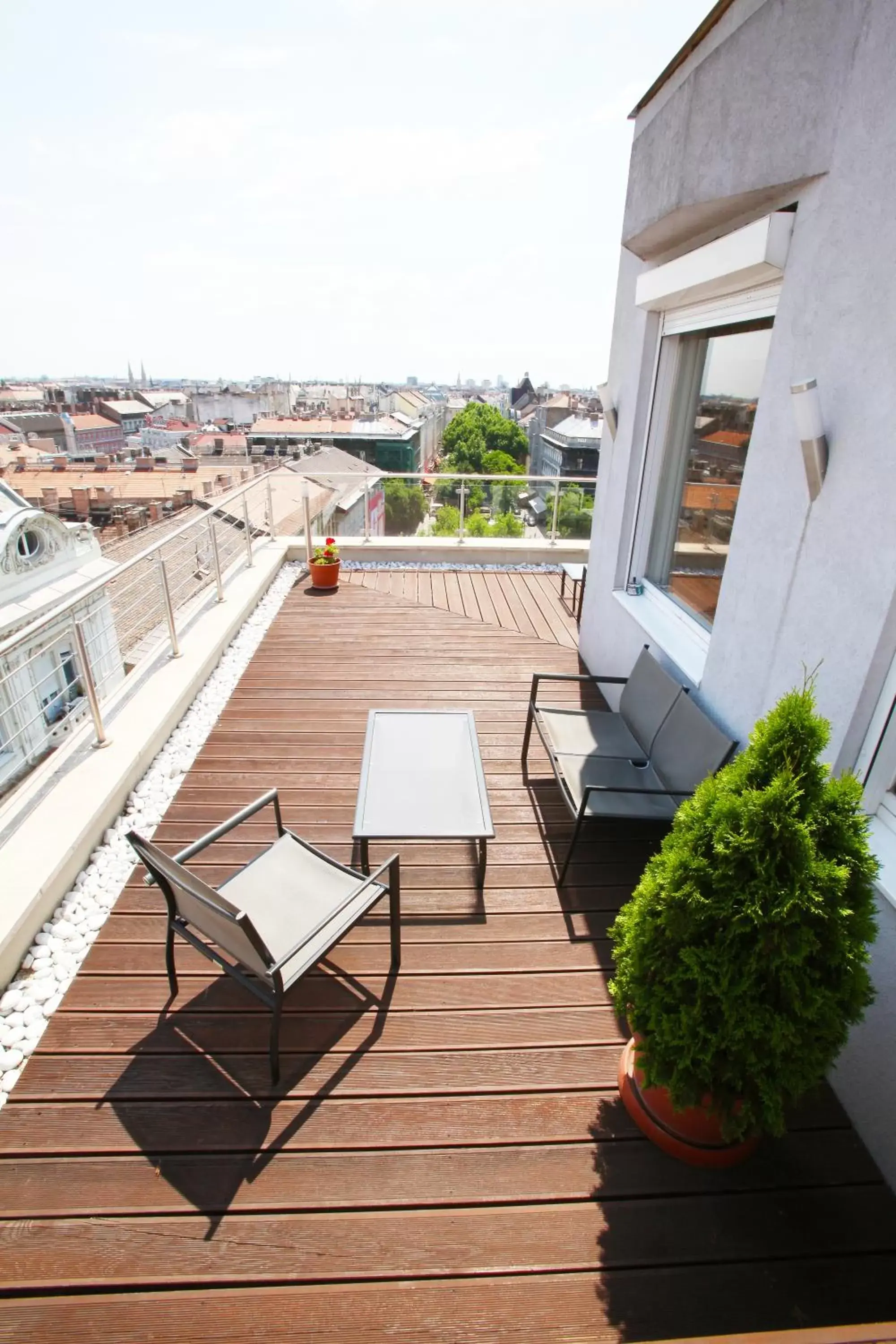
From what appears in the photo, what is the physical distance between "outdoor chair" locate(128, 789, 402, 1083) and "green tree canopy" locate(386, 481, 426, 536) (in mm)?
6654

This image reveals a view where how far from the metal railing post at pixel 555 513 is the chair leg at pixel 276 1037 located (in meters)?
6.61

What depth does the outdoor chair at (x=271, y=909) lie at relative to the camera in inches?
72.9

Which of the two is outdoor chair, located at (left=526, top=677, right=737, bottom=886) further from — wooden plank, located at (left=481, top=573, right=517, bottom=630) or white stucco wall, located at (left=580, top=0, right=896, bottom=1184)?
wooden plank, located at (left=481, top=573, right=517, bottom=630)

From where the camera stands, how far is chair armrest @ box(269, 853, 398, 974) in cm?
190

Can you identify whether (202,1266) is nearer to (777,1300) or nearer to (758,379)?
(777,1300)

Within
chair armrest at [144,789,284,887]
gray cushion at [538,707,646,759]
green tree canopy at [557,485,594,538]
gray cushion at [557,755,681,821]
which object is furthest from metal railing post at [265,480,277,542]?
gray cushion at [557,755,681,821]

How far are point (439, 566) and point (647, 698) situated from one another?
175 inches

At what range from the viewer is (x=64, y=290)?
325 feet

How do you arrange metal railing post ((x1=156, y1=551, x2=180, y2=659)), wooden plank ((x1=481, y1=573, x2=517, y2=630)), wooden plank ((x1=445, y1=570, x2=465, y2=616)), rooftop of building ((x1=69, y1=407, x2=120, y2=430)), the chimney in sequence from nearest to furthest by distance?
metal railing post ((x1=156, y1=551, x2=180, y2=659))
wooden plank ((x1=481, y1=573, x2=517, y2=630))
wooden plank ((x1=445, y1=570, x2=465, y2=616))
the chimney
rooftop of building ((x1=69, y1=407, x2=120, y2=430))

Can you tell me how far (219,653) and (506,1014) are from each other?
369 cm

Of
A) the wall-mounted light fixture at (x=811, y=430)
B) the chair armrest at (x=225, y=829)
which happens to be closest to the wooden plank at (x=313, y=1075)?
the chair armrest at (x=225, y=829)

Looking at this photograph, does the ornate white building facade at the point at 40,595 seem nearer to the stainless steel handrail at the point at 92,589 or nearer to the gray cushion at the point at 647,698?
the stainless steel handrail at the point at 92,589

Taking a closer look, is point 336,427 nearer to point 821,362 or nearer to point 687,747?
point 687,747

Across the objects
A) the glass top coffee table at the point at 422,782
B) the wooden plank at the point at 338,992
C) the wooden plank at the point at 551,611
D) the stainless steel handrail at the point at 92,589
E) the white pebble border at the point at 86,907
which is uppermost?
the stainless steel handrail at the point at 92,589
